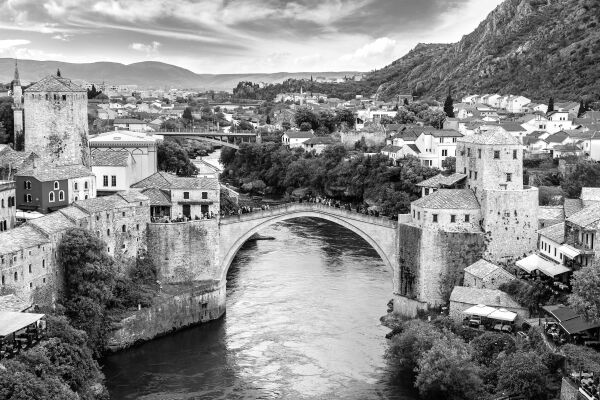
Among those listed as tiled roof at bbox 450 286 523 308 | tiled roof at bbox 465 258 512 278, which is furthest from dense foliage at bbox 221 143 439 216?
tiled roof at bbox 450 286 523 308

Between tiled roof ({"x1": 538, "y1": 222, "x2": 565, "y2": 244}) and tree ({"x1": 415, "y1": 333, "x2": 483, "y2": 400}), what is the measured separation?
9.77 meters

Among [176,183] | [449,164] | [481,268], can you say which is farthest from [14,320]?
[449,164]

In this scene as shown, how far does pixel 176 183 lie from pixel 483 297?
20967 mm

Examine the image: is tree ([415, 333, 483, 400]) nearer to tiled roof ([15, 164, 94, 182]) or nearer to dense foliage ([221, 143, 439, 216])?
tiled roof ([15, 164, 94, 182])

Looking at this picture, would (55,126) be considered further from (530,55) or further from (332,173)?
(530,55)

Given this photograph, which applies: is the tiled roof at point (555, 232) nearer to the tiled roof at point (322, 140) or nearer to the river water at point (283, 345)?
the river water at point (283, 345)

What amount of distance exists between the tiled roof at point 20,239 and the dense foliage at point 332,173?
39.5 m

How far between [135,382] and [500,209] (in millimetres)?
21628

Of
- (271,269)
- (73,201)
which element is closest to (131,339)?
(73,201)

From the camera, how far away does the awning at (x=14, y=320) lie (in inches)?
1305

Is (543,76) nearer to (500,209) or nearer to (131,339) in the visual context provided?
(500,209)

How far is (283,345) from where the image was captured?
143 feet

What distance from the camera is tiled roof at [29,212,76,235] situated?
40750 mm

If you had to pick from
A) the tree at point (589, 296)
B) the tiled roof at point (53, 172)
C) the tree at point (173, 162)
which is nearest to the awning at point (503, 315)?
the tree at point (589, 296)
